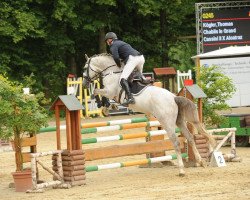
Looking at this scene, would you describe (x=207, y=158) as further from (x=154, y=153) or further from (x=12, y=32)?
(x=12, y=32)

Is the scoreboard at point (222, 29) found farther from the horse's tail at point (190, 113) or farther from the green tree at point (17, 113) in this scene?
the green tree at point (17, 113)

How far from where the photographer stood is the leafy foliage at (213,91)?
736 inches

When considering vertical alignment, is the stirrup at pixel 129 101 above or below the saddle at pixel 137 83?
below

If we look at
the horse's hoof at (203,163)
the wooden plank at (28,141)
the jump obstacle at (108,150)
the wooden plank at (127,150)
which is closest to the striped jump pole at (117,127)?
the jump obstacle at (108,150)

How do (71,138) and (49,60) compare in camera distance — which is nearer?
(71,138)

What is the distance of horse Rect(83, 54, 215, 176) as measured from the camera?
51.2ft

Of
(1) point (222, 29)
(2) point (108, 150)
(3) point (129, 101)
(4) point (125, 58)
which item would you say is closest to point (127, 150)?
(2) point (108, 150)

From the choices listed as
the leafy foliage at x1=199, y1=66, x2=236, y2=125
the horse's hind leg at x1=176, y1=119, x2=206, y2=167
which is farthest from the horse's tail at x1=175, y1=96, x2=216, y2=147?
the leafy foliage at x1=199, y1=66, x2=236, y2=125

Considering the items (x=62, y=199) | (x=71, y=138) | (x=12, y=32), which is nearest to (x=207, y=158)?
(x=71, y=138)

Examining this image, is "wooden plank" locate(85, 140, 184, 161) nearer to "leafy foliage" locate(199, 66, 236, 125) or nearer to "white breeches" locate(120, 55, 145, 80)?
"white breeches" locate(120, 55, 145, 80)

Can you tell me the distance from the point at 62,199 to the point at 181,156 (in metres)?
3.57

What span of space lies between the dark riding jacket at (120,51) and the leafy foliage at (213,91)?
3308 millimetres

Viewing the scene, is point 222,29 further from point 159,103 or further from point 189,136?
point 159,103

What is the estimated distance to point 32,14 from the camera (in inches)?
1404
